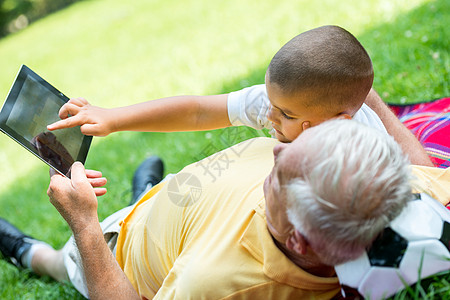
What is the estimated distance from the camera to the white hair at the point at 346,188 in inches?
51.3

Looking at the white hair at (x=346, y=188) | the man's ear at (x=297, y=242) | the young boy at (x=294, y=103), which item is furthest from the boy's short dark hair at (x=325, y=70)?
the man's ear at (x=297, y=242)

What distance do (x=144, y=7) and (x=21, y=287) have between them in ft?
35.8

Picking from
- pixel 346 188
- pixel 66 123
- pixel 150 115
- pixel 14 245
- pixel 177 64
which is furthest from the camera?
pixel 177 64

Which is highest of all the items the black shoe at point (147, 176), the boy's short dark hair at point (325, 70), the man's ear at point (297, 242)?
the boy's short dark hair at point (325, 70)

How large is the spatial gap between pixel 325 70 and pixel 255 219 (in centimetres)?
68

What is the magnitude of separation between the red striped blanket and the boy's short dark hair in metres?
0.73

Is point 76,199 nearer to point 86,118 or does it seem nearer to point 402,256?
point 86,118

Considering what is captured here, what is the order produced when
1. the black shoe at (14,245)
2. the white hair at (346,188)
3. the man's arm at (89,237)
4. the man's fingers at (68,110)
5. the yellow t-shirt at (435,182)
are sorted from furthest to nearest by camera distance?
1. the black shoe at (14,245)
2. the man's fingers at (68,110)
3. the man's arm at (89,237)
4. the yellow t-shirt at (435,182)
5. the white hair at (346,188)

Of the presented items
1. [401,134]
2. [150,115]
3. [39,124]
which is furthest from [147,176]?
A: [401,134]

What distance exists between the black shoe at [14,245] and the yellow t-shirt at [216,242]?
1.25m

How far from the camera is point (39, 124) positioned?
196cm

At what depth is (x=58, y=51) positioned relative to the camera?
12.0 metres

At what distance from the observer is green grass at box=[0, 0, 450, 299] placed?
3815mm

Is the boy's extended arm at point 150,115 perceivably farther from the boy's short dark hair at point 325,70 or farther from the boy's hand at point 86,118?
the boy's short dark hair at point 325,70
